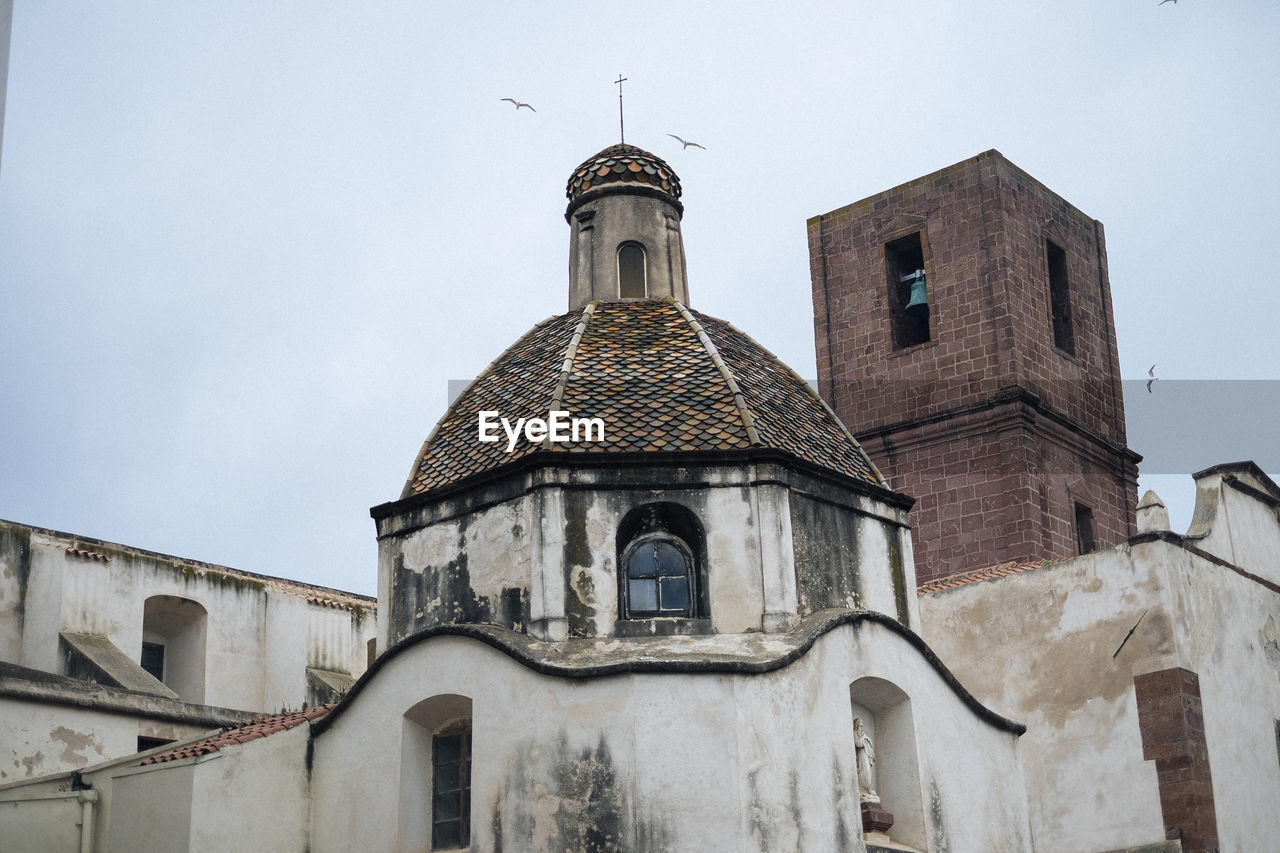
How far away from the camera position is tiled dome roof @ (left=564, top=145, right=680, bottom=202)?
22.0 metres

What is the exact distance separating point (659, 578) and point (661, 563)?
0.50 ft

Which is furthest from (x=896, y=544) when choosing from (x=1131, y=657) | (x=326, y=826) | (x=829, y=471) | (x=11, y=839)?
(x=11, y=839)

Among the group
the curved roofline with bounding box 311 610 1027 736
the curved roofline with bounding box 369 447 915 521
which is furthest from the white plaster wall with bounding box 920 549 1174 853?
the curved roofline with bounding box 369 447 915 521

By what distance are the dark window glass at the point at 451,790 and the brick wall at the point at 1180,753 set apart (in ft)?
27.8

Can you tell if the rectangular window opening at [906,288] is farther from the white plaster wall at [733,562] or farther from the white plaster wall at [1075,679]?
the white plaster wall at [733,562]

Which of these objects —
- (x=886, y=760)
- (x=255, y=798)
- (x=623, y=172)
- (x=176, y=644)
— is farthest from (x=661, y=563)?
(x=176, y=644)

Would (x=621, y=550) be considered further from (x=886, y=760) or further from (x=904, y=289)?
(x=904, y=289)

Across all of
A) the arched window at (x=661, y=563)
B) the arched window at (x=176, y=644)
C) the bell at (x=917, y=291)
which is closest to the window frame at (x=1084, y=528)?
the bell at (x=917, y=291)

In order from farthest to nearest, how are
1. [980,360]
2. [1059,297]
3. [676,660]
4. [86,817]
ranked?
1. [1059,297]
2. [980,360]
3. [86,817]
4. [676,660]

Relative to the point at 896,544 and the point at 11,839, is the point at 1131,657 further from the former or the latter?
the point at 11,839

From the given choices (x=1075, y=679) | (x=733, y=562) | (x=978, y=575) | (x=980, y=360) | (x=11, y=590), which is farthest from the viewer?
(x=980, y=360)

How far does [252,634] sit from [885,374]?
431 inches

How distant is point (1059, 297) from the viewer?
30.0 meters

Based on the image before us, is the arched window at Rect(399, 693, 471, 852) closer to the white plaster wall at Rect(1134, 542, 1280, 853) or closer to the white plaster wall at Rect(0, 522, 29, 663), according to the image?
the white plaster wall at Rect(0, 522, 29, 663)
